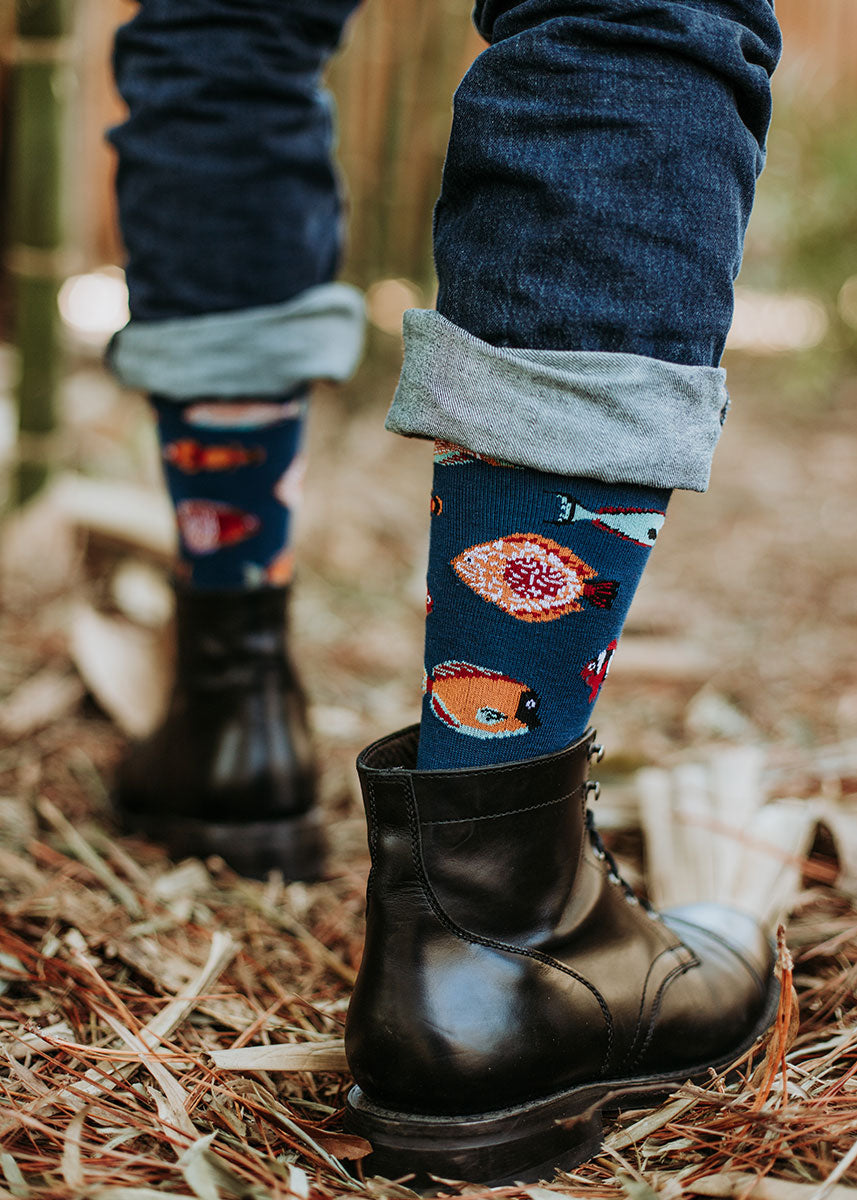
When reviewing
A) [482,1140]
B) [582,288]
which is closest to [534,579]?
[582,288]

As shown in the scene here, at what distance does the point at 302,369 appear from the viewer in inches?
35.9

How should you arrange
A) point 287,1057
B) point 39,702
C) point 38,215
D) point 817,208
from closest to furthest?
point 287,1057
point 39,702
point 38,215
point 817,208

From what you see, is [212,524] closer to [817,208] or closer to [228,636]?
[228,636]

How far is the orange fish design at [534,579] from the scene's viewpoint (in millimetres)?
595

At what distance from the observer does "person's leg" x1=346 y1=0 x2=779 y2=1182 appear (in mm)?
551

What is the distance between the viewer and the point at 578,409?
0.56 m

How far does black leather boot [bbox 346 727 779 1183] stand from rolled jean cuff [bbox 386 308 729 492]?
18 centimetres

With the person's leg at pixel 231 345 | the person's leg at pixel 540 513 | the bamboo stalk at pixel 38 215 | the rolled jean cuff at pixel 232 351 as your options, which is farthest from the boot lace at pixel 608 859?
the bamboo stalk at pixel 38 215

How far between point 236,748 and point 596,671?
0.43m

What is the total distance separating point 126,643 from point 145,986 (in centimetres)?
67

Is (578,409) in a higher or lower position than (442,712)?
higher

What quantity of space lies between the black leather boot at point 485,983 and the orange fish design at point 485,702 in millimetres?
25

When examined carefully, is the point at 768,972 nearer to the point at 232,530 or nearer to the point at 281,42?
the point at 232,530

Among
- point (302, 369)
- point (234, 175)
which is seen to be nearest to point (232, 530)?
point (302, 369)
